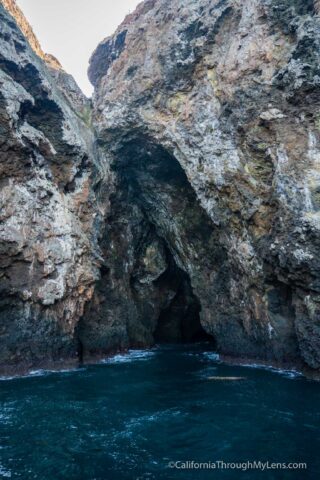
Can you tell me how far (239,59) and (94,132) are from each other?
1068 cm

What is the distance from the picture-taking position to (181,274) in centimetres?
3150

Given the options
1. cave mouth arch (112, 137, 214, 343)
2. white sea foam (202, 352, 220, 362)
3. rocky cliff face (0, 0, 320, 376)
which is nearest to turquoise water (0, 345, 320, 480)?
rocky cliff face (0, 0, 320, 376)

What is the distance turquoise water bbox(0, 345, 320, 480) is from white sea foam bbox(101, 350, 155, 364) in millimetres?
4251

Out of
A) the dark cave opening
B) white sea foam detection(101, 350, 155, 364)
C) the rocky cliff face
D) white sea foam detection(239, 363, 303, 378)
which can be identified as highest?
the rocky cliff face

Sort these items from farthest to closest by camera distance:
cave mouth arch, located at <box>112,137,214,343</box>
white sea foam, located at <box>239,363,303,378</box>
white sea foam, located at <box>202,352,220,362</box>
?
cave mouth arch, located at <box>112,137,214,343</box>, white sea foam, located at <box>202,352,220,362</box>, white sea foam, located at <box>239,363,303,378</box>

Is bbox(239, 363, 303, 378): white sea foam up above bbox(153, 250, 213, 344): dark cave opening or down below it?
below

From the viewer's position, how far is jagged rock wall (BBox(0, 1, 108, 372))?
19359 mm

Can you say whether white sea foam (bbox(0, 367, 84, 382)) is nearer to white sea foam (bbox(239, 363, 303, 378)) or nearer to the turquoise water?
the turquoise water

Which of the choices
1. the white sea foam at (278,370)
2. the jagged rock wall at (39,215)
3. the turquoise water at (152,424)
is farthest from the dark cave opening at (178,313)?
the turquoise water at (152,424)

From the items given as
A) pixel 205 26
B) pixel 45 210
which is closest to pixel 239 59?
pixel 205 26

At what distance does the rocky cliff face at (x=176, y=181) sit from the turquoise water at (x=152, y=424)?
12.4ft

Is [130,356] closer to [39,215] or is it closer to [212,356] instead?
[212,356]

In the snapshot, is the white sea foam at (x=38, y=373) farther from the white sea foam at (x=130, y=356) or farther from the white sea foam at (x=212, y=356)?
the white sea foam at (x=212, y=356)

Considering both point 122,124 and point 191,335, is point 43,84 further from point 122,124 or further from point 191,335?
point 191,335
